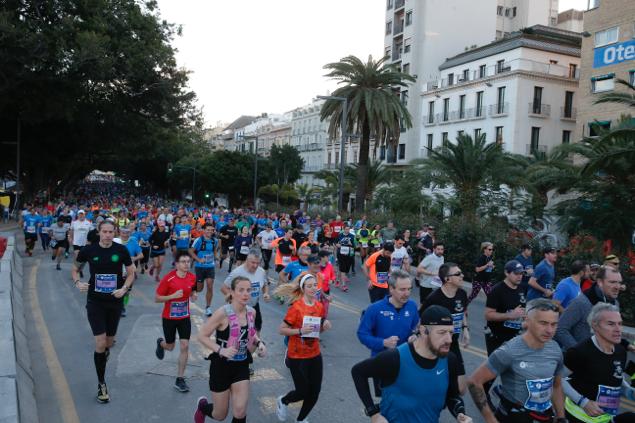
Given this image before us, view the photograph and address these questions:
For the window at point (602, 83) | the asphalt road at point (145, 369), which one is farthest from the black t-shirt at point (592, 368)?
the window at point (602, 83)

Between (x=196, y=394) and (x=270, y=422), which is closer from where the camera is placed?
(x=270, y=422)

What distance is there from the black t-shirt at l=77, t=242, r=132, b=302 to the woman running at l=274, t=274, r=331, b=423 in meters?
2.28

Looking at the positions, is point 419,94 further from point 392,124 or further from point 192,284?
point 192,284

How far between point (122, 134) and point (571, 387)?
114 ft

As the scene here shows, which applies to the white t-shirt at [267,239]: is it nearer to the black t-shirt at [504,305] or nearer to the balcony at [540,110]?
the black t-shirt at [504,305]

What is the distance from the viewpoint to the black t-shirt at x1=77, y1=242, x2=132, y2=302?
255 inches

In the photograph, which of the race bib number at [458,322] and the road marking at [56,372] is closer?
the road marking at [56,372]

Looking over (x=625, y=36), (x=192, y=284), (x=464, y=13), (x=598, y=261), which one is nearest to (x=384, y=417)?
(x=192, y=284)

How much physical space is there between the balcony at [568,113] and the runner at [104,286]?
4114 cm

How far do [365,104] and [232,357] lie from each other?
2645 centimetres

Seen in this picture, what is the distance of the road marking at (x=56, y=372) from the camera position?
5734 mm

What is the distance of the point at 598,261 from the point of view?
12.4 m

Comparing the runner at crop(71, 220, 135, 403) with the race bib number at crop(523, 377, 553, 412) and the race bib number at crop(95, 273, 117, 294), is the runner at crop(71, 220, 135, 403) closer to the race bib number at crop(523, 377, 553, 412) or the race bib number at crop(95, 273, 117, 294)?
the race bib number at crop(95, 273, 117, 294)

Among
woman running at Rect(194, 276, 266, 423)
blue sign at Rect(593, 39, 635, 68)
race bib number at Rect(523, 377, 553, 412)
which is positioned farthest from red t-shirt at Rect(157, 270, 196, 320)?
blue sign at Rect(593, 39, 635, 68)
